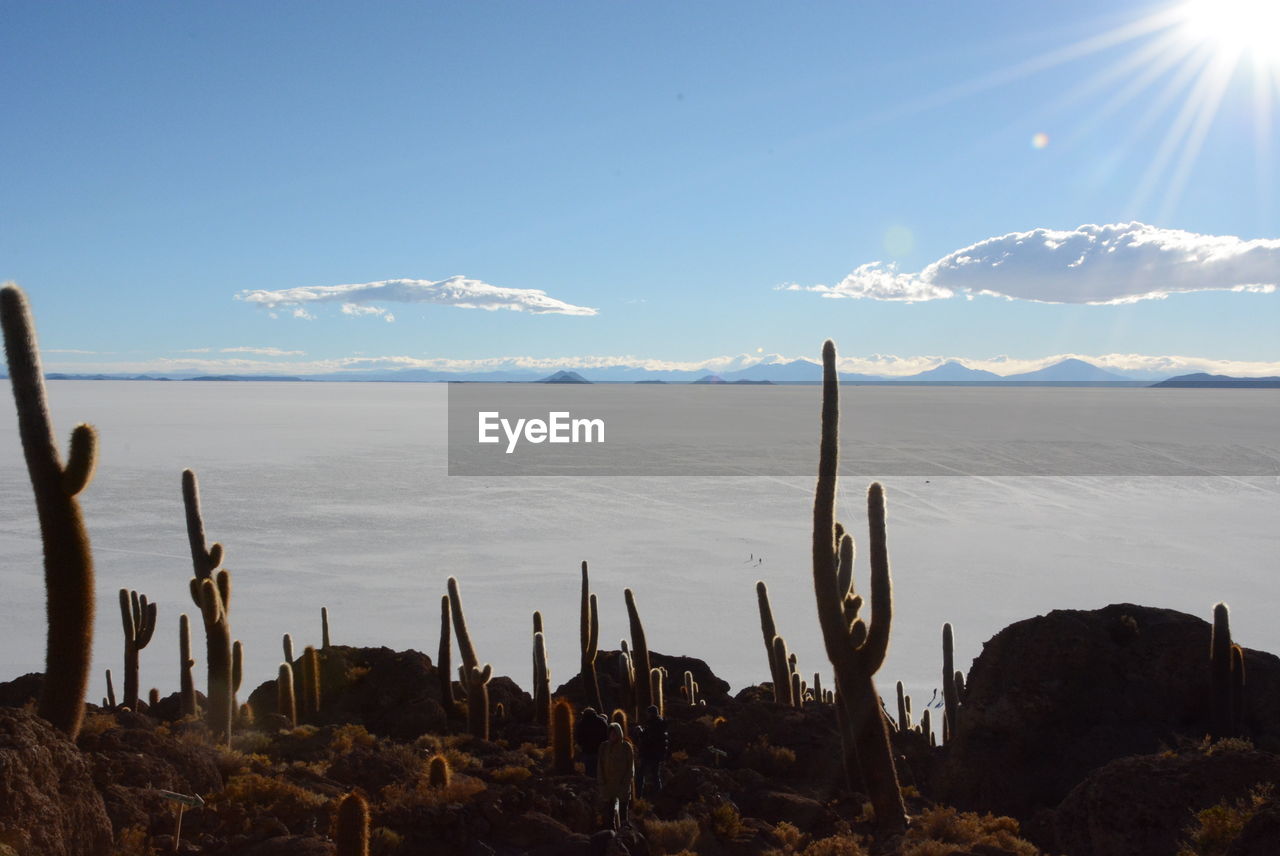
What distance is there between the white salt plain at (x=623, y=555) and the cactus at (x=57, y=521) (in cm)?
1305

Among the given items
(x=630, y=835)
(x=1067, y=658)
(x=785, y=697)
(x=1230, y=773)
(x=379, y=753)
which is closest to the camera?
(x=1230, y=773)

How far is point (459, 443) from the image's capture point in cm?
7812

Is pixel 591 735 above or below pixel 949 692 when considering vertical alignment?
above

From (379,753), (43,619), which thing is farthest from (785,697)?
(43,619)

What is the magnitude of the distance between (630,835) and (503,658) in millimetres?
14906

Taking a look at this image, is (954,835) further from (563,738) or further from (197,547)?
(197,547)

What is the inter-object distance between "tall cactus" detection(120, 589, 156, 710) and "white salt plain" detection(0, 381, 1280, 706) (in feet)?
16.5

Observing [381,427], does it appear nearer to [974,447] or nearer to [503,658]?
[974,447]

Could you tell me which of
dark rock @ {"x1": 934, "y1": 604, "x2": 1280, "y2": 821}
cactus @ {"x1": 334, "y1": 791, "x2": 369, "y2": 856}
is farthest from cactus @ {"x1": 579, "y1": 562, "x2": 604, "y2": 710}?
cactus @ {"x1": 334, "y1": 791, "x2": 369, "y2": 856}

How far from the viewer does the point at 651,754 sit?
12234mm

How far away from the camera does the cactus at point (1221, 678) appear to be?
1300cm

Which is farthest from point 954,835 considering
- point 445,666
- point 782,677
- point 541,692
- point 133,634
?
point 133,634

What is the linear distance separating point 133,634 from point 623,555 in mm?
19696

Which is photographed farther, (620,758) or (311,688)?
(311,688)
